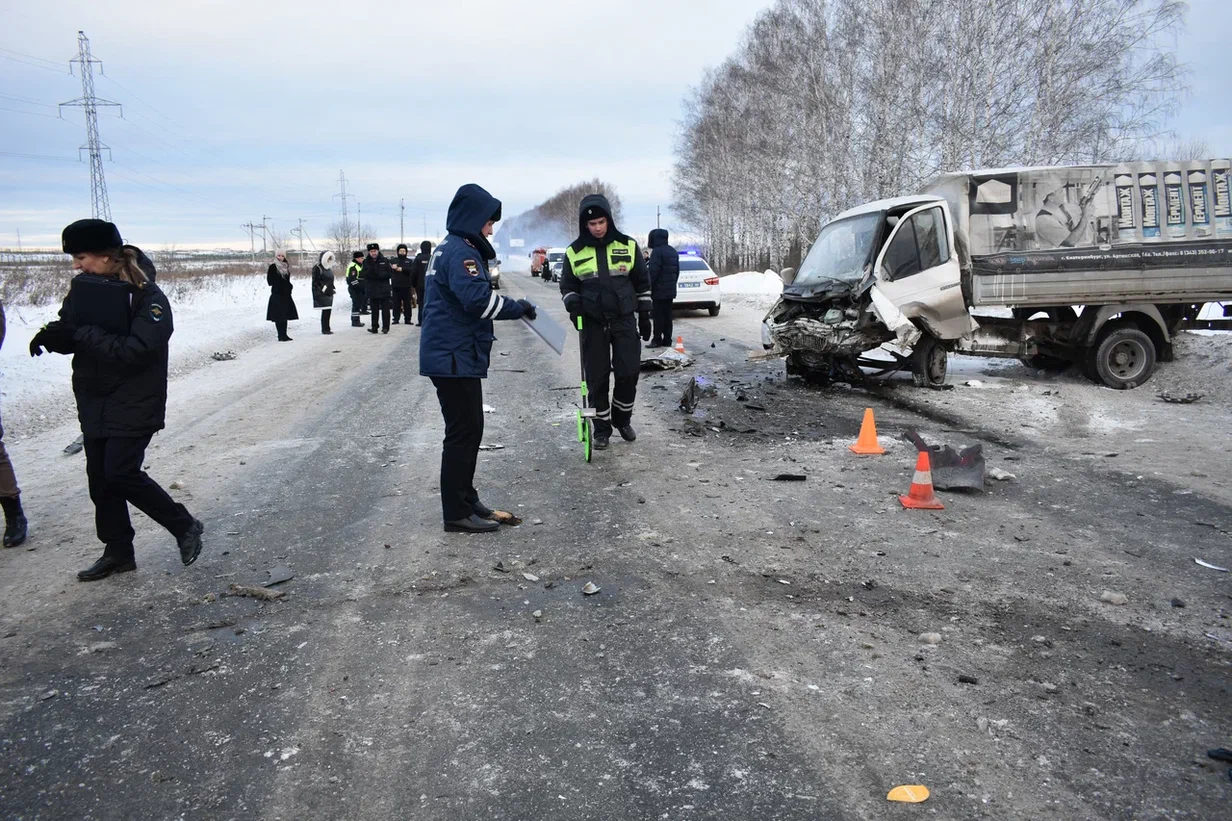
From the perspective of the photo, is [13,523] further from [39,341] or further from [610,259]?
[610,259]

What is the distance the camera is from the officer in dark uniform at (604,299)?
7301 millimetres

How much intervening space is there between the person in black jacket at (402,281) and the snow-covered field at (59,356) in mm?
2166

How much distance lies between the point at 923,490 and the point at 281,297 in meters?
15.0

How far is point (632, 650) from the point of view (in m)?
3.77

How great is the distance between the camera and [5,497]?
5.33 metres

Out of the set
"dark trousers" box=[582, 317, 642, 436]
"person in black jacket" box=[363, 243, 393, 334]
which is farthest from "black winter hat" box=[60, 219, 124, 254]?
"person in black jacket" box=[363, 243, 393, 334]

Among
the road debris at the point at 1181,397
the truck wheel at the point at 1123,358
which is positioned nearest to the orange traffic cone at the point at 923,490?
the road debris at the point at 1181,397

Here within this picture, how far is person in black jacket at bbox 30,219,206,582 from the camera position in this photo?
444 centimetres

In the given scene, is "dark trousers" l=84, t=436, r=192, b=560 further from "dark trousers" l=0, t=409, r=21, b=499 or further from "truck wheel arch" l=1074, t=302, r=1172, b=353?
"truck wheel arch" l=1074, t=302, r=1172, b=353

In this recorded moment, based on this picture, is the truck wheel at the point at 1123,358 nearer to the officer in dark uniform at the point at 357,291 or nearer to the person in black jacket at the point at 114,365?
the person in black jacket at the point at 114,365

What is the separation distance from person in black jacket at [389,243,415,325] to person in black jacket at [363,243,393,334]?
11.9 inches

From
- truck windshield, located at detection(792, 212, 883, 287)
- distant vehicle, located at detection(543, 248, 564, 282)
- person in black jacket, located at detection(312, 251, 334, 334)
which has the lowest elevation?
truck windshield, located at detection(792, 212, 883, 287)

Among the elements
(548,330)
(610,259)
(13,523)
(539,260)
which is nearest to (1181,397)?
(610,259)

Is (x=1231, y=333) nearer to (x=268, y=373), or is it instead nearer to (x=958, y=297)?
(x=958, y=297)
